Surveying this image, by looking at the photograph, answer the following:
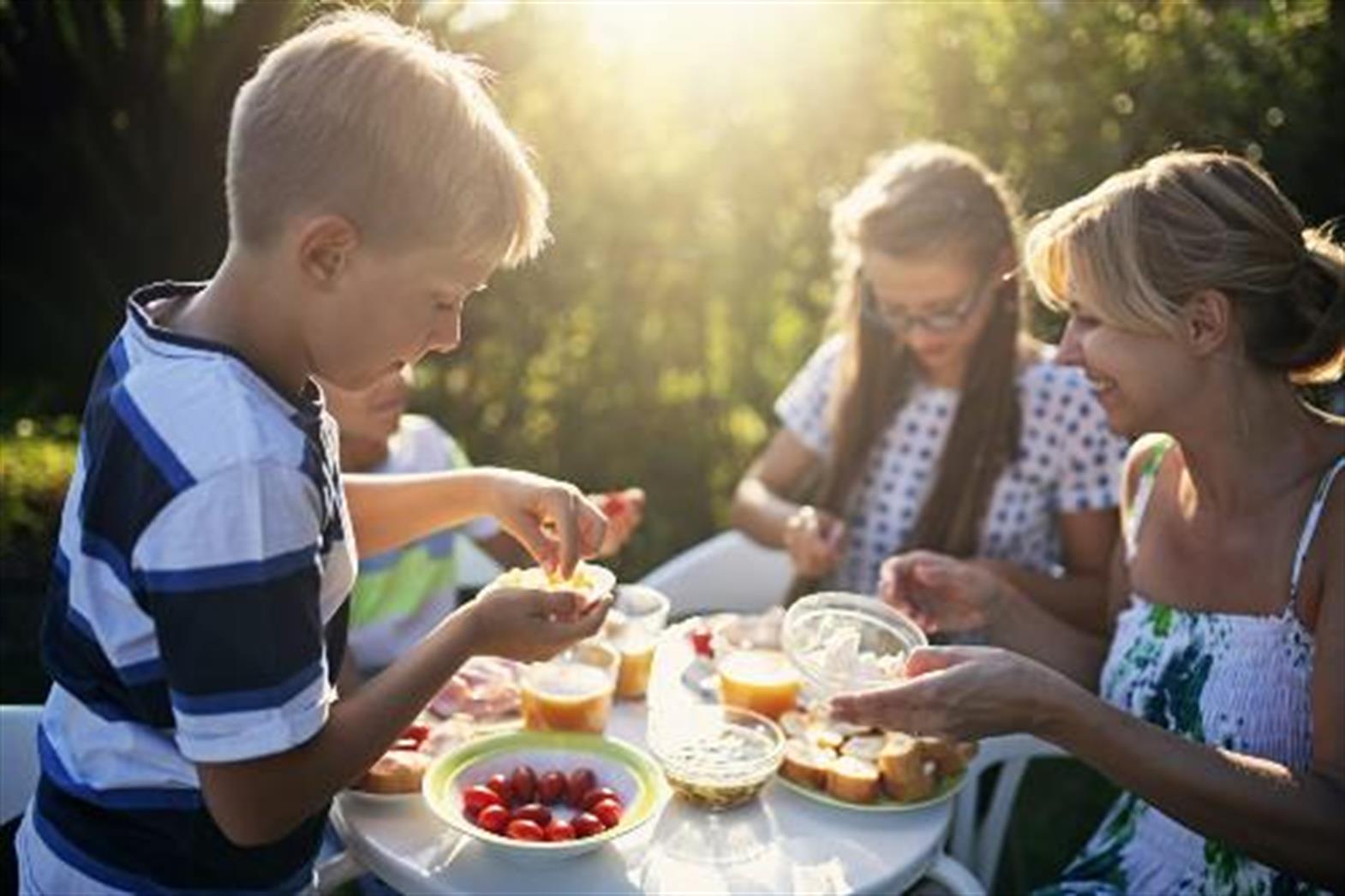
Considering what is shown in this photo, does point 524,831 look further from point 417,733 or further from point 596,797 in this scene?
point 417,733

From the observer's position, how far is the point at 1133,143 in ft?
14.4

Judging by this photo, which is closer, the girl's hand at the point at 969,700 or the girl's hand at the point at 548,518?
the girl's hand at the point at 969,700

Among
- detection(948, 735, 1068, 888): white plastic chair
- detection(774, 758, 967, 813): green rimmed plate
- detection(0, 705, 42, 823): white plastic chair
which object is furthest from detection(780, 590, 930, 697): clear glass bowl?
detection(0, 705, 42, 823): white plastic chair

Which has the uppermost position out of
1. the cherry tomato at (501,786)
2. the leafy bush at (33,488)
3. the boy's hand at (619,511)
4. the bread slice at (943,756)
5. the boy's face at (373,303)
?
the boy's face at (373,303)

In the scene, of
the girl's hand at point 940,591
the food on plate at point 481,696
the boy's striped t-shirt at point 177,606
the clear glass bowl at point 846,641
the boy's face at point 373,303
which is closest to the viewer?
the boy's striped t-shirt at point 177,606

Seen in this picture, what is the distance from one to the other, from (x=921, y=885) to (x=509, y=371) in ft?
11.1

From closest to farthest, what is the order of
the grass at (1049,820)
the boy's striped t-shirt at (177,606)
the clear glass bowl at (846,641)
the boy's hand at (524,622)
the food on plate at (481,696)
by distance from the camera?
the boy's striped t-shirt at (177,606)
the boy's hand at (524,622)
the clear glass bowl at (846,641)
the food on plate at (481,696)
the grass at (1049,820)

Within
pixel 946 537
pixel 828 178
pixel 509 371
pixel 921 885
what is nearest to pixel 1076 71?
pixel 828 178

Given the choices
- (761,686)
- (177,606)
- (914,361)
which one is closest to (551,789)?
(761,686)

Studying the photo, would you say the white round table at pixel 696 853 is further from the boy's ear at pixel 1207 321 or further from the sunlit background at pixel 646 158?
the sunlit background at pixel 646 158

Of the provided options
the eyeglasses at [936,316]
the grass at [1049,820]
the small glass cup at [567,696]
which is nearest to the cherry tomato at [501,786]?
the small glass cup at [567,696]

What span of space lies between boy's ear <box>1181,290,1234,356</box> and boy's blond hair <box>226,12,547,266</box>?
1286mm

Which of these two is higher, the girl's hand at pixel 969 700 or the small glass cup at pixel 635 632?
the girl's hand at pixel 969 700

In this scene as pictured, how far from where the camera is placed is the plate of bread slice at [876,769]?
2252mm
